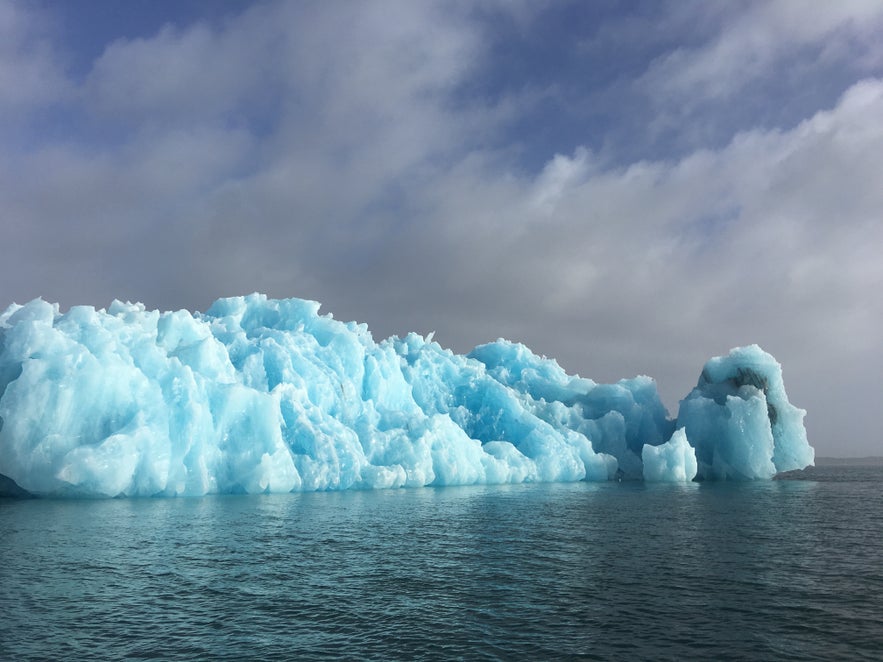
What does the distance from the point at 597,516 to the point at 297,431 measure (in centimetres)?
1969

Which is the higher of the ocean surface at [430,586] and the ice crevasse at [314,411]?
the ice crevasse at [314,411]

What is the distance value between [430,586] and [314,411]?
28051 millimetres

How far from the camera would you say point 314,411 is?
43438mm

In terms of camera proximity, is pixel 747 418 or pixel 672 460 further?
pixel 672 460

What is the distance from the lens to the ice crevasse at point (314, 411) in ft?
109

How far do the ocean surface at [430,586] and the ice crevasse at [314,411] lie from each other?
14.9ft

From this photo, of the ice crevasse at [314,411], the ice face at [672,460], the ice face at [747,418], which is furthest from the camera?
the ice face at [672,460]

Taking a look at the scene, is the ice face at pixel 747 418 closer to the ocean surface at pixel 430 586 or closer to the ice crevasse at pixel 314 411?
the ice crevasse at pixel 314 411

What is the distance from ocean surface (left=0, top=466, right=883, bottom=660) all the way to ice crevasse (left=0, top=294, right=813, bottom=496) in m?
4.53

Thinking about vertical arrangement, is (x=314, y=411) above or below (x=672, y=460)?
above

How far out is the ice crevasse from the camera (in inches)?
1303

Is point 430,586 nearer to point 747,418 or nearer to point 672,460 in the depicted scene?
point 672,460

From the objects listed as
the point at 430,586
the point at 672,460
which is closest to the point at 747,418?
the point at 672,460

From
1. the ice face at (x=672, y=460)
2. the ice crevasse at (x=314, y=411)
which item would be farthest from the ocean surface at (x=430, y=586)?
the ice face at (x=672, y=460)
